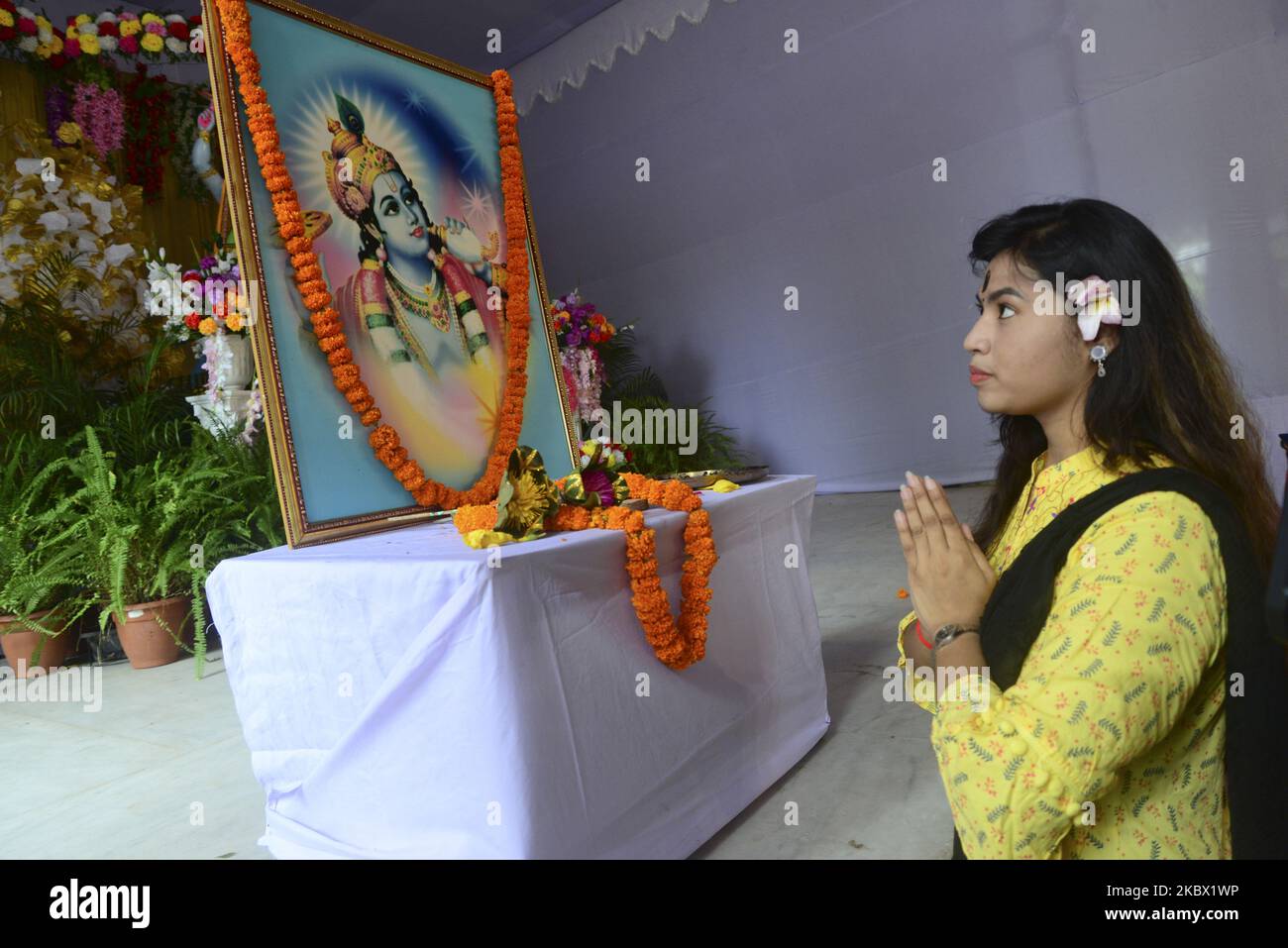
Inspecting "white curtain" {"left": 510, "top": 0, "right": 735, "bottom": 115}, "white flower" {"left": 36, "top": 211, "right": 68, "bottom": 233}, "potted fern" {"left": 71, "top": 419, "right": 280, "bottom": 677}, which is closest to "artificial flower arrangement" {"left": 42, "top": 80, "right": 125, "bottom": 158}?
"white flower" {"left": 36, "top": 211, "right": 68, "bottom": 233}

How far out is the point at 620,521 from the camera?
1.91m

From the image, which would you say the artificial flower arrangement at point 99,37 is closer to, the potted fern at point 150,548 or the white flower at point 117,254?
A: the white flower at point 117,254

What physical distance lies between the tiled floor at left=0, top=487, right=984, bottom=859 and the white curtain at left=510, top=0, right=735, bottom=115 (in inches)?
259

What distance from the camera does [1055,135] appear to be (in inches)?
267

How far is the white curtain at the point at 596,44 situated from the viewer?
27.3 ft

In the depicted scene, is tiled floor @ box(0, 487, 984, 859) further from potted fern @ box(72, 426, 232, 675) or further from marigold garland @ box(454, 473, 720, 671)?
marigold garland @ box(454, 473, 720, 671)

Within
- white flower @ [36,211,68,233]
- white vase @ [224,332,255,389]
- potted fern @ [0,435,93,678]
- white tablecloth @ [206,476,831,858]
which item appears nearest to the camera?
white tablecloth @ [206,476,831,858]

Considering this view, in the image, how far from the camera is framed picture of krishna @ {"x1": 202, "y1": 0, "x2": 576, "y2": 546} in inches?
75.6

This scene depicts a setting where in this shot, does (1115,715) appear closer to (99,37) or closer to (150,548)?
(150,548)

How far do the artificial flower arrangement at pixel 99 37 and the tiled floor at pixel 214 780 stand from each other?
463 cm

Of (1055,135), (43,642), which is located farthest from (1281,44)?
(43,642)

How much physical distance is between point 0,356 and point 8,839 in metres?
3.70

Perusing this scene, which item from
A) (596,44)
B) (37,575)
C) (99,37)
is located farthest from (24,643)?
(596,44)

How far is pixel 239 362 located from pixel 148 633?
4.90 feet
